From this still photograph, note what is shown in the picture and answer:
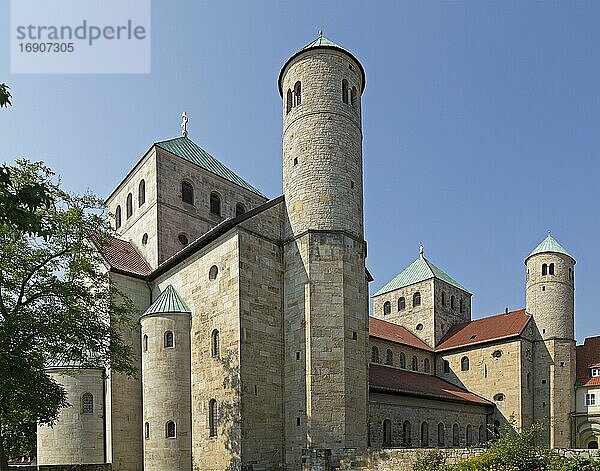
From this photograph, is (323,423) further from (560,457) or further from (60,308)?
(60,308)

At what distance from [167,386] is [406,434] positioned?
15.7 m

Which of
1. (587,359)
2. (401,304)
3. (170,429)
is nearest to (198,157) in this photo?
(170,429)

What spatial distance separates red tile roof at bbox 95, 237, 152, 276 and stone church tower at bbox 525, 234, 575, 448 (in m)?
30.3

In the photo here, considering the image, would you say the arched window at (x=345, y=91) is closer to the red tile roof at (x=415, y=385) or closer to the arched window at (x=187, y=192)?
the arched window at (x=187, y=192)

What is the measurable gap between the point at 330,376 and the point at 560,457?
929 centimetres

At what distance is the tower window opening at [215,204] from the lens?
3472 centimetres

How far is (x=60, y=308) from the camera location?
18469mm

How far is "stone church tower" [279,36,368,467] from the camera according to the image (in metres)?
22.2

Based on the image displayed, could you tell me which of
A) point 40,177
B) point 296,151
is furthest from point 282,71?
point 40,177

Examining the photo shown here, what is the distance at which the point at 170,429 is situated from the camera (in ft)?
79.4

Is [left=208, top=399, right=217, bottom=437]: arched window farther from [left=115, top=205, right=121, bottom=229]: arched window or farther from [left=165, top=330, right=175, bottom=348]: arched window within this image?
[left=115, top=205, right=121, bottom=229]: arched window

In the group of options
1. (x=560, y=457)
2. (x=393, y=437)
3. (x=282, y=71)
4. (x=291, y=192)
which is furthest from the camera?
(x=393, y=437)

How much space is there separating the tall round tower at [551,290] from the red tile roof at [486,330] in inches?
51.6

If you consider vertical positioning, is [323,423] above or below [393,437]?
above
